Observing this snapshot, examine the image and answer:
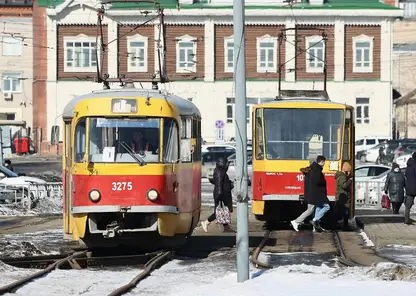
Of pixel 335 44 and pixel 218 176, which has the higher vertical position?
pixel 335 44

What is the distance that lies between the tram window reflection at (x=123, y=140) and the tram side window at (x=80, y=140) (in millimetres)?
142

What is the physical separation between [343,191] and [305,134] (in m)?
1.53

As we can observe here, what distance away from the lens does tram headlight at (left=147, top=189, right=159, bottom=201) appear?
741 inches

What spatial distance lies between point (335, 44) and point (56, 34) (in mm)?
16865

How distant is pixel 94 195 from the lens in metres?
18.9

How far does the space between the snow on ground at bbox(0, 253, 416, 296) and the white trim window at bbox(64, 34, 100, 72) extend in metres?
55.7

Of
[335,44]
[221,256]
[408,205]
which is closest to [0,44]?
[335,44]

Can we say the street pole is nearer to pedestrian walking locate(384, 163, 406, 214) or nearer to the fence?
pedestrian walking locate(384, 163, 406, 214)

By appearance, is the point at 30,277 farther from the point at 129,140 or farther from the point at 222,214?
the point at 222,214

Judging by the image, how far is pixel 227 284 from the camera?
15.0 meters

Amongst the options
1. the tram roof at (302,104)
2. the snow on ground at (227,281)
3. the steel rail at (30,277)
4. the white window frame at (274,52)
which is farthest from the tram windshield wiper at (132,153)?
the white window frame at (274,52)

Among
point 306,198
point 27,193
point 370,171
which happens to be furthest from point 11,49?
point 306,198

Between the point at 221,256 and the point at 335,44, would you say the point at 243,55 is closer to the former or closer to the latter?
the point at 221,256

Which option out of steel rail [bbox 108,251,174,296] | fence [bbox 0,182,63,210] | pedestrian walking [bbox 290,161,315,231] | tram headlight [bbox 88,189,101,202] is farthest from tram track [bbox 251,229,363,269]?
fence [bbox 0,182,63,210]
